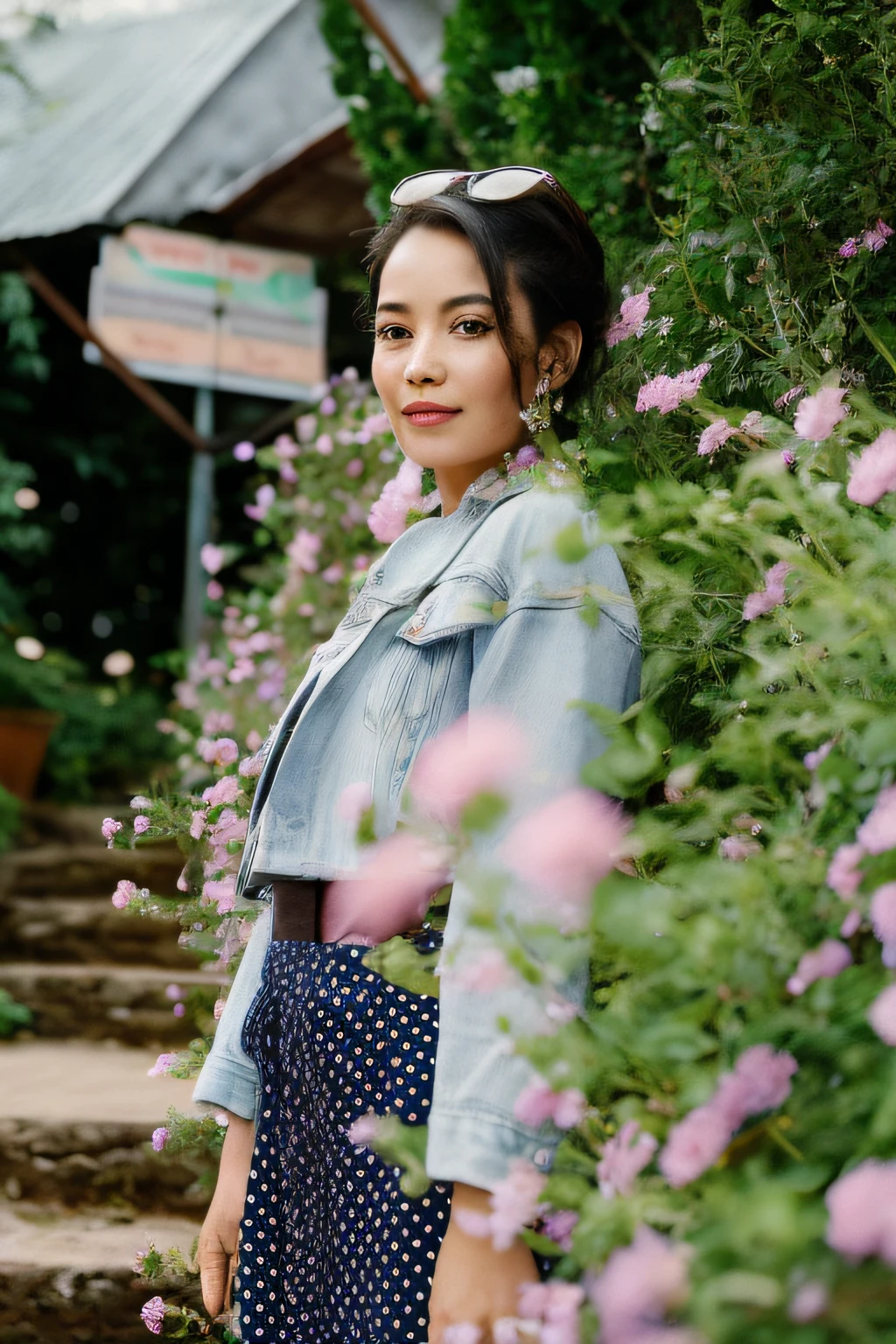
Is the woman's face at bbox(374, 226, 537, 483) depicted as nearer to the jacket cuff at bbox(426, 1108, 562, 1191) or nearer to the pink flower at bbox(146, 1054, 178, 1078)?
the jacket cuff at bbox(426, 1108, 562, 1191)

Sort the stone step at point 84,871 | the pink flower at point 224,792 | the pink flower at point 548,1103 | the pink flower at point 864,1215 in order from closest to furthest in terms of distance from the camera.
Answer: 1. the pink flower at point 864,1215
2. the pink flower at point 548,1103
3. the pink flower at point 224,792
4. the stone step at point 84,871

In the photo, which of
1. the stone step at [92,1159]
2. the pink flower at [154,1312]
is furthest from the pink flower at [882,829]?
the stone step at [92,1159]

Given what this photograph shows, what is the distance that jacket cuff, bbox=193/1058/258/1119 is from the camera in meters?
1.33

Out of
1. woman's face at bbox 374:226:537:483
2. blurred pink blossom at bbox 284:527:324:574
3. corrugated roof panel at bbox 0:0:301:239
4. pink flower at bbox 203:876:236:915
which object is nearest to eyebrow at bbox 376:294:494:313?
woman's face at bbox 374:226:537:483

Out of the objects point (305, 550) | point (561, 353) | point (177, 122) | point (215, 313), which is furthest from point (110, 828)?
point (177, 122)

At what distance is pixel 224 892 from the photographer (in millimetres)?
1729

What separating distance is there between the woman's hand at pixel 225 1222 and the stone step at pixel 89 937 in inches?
141

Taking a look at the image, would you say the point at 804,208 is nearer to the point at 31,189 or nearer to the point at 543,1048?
the point at 543,1048

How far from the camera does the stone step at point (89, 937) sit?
4.86 meters

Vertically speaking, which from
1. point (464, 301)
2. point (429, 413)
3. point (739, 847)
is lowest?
point (739, 847)

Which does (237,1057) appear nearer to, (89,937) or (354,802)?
(354,802)

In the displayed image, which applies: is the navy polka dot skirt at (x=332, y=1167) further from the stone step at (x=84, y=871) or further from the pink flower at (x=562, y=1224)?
the stone step at (x=84, y=871)

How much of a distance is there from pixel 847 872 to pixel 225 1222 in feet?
3.06

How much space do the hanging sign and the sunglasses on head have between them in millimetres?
4503
